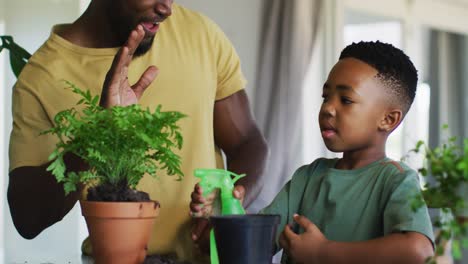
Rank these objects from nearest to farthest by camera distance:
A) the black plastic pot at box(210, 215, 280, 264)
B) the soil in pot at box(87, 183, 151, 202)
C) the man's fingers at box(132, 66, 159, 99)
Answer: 1. the black plastic pot at box(210, 215, 280, 264)
2. the soil in pot at box(87, 183, 151, 202)
3. the man's fingers at box(132, 66, 159, 99)

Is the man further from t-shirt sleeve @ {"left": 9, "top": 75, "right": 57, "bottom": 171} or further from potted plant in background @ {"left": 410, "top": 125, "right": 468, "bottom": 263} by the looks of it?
potted plant in background @ {"left": 410, "top": 125, "right": 468, "bottom": 263}

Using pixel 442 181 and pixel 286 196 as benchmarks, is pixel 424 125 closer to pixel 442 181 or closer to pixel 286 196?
pixel 286 196

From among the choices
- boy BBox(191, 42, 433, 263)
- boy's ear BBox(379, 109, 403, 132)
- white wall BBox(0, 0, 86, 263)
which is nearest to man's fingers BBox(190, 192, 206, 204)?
boy BBox(191, 42, 433, 263)

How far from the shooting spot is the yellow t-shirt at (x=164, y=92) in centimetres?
139

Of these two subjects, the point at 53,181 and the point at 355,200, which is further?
the point at 53,181

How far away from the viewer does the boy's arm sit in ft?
2.92

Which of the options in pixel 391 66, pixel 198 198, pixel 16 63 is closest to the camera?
pixel 198 198

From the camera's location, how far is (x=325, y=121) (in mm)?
1139

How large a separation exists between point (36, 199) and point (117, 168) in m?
0.51

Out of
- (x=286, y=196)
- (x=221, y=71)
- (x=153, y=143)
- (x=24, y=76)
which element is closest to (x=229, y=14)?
(x=221, y=71)

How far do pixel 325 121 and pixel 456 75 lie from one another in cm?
420

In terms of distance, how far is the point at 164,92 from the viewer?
1.50m

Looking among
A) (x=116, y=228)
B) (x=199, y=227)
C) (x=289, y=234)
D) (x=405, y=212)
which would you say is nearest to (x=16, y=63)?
(x=199, y=227)

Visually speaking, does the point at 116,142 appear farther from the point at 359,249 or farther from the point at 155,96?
the point at 155,96
